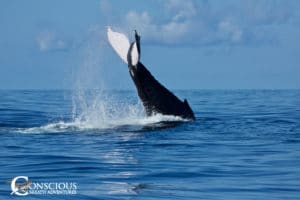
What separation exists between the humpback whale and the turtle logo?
6.19 meters

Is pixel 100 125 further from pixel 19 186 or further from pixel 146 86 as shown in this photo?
pixel 19 186

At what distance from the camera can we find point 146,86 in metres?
17.2

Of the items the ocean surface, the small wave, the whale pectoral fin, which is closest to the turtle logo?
the ocean surface

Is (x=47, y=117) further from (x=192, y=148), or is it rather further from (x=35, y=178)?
(x=35, y=178)

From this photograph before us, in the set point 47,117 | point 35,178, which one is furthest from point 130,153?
point 47,117

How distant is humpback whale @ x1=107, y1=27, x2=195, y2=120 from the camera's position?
1592cm

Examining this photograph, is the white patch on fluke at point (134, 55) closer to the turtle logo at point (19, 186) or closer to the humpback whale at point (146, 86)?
the humpback whale at point (146, 86)

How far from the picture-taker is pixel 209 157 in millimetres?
12922

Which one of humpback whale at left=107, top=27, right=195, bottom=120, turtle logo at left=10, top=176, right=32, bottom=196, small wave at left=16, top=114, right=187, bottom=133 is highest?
humpback whale at left=107, top=27, right=195, bottom=120

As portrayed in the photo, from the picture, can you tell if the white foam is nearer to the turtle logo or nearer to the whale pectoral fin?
the whale pectoral fin

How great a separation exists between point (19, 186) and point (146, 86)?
8042 millimetres

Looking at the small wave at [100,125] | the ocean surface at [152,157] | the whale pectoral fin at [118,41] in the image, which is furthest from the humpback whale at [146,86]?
the ocean surface at [152,157]

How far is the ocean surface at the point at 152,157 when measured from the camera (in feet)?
31.4

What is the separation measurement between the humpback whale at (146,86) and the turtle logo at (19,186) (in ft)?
20.3
